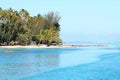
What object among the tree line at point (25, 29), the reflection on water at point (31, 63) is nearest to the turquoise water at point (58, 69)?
the reflection on water at point (31, 63)

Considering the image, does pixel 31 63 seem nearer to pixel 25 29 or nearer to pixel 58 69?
pixel 58 69

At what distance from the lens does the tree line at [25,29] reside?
8156 centimetres

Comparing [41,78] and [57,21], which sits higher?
[57,21]

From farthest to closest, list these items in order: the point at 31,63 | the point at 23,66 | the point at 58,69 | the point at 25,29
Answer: the point at 25,29, the point at 31,63, the point at 23,66, the point at 58,69

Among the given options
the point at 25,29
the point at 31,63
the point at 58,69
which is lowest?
the point at 58,69

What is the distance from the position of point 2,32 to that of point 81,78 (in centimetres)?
5697

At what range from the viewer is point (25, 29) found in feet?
277

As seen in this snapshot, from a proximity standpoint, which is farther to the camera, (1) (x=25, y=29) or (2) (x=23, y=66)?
(1) (x=25, y=29)

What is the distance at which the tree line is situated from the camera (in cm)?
8156

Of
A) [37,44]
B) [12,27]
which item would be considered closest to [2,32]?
[12,27]

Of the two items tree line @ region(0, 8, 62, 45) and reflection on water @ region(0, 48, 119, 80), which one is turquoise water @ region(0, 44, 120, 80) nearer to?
reflection on water @ region(0, 48, 119, 80)

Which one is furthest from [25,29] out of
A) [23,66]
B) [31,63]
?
[23,66]

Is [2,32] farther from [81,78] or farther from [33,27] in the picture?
[81,78]

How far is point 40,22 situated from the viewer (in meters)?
91.5
